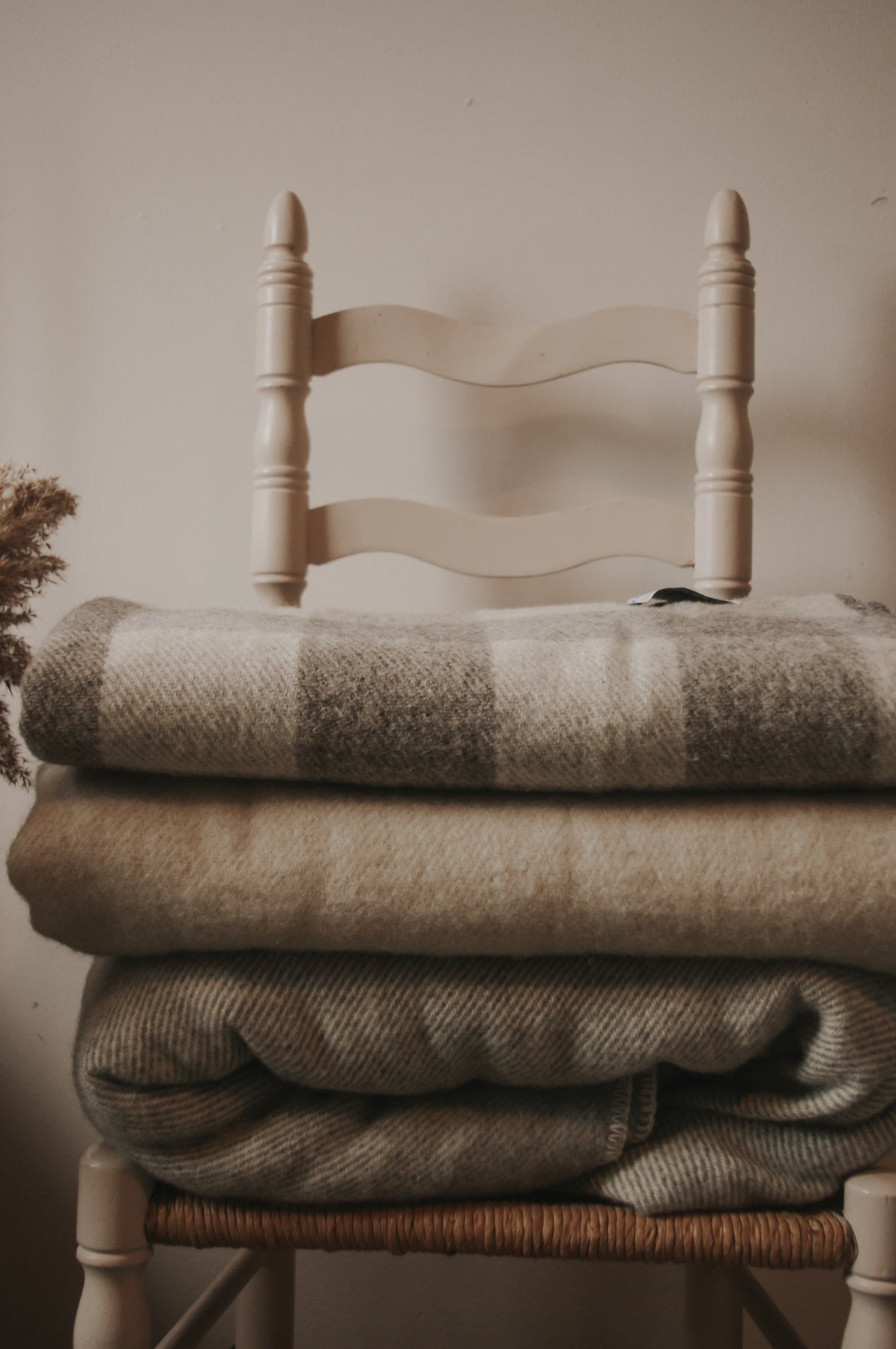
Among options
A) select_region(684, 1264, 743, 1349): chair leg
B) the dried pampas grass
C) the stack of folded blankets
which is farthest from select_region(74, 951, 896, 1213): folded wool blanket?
select_region(684, 1264, 743, 1349): chair leg

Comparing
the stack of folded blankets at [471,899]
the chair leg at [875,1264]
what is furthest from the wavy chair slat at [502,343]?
the chair leg at [875,1264]

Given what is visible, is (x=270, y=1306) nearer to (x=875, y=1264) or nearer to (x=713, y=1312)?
(x=713, y=1312)

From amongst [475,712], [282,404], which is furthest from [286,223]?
[475,712]

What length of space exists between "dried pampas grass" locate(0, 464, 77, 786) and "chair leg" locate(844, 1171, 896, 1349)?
16.5 inches

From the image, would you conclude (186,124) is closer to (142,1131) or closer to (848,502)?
(848,502)

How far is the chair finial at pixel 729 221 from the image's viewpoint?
0.68m

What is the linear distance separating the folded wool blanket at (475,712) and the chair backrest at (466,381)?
13.2 inches

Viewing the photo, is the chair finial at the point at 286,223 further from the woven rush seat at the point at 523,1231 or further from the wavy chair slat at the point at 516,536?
the woven rush seat at the point at 523,1231

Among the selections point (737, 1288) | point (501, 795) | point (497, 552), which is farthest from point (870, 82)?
point (737, 1288)

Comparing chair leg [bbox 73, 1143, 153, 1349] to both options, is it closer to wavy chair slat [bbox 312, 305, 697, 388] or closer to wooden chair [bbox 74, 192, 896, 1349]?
wooden chair [bbox 74, 192, 896, 1349]

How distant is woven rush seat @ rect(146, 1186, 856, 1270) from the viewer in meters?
0.38

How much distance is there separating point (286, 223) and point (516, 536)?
26cm

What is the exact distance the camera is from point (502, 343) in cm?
71

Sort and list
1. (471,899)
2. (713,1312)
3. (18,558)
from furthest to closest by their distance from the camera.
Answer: (713,1312)
(18,558)
(471,899)
